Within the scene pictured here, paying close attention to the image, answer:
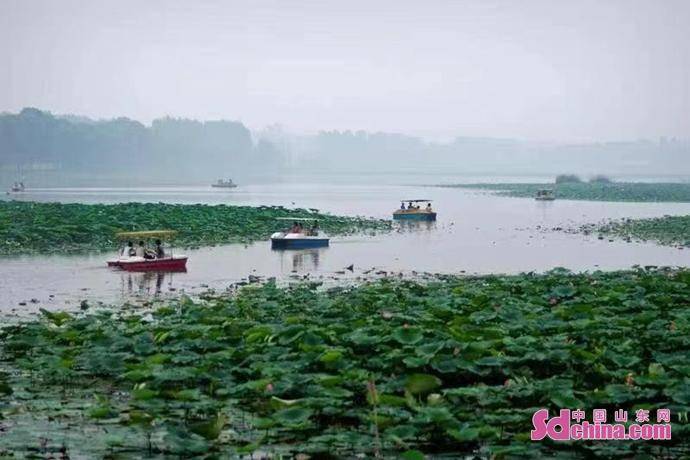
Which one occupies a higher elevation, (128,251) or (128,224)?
(128,224)

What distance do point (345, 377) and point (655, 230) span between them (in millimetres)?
37394

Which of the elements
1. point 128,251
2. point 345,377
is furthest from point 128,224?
point 345,377

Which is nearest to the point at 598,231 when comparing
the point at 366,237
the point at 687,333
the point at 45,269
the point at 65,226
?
the point at 366,237

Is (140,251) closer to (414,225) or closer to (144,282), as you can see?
(144,282)

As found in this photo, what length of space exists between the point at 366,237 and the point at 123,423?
1333 inches

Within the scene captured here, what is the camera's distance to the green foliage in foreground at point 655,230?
137ft

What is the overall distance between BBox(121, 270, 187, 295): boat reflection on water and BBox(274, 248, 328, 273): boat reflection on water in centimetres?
369

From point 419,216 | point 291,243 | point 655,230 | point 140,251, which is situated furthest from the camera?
point 419,216

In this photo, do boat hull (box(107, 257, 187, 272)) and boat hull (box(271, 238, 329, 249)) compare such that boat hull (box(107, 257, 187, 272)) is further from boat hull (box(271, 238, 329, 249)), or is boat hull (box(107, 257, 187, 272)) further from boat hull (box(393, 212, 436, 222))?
boat hull (box(393, 212, 436, 222))

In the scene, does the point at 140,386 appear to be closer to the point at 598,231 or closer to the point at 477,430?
the point at 477,430

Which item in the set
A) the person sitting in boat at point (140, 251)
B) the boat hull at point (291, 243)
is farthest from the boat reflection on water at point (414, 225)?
the person sitting in boat at point (140, 251)

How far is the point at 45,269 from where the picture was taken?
29.0m

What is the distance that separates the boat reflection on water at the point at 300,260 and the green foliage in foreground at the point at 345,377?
44.5 feet

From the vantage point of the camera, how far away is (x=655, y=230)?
4600cm
